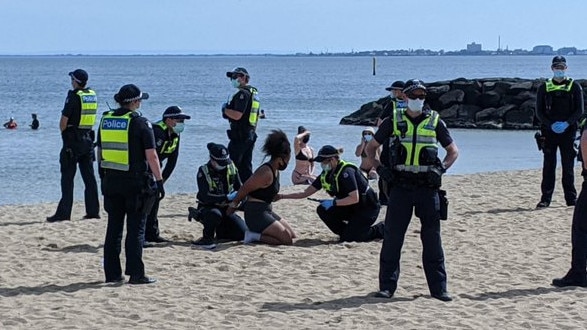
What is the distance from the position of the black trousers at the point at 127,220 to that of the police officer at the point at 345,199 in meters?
2.55

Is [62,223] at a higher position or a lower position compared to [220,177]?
lower

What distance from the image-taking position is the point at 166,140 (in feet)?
37.6

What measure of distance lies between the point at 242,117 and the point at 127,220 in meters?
4.39

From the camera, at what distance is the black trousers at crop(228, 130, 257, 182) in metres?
13.6

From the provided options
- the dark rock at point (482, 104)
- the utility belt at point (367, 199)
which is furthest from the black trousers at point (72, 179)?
the dark rock at point (482, 104)

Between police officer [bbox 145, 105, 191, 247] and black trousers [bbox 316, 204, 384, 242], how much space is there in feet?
5.49

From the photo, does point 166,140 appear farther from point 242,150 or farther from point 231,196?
point 242,150

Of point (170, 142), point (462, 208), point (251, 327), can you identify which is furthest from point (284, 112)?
point (251, 327)

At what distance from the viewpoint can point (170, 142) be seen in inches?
454

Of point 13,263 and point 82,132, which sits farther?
point 82,132

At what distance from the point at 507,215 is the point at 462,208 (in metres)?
0.98

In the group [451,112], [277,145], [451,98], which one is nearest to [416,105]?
[277,145]

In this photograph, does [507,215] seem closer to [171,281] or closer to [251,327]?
[171,281]

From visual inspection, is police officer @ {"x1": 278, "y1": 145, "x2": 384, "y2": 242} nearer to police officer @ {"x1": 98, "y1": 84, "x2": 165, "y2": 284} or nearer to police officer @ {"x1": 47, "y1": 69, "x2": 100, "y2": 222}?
police officer @ {"x1": 98, "y1": 84, "x2": 165, "y2": 284}
